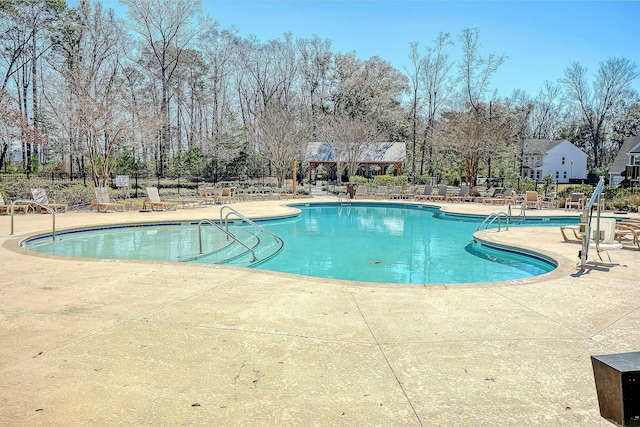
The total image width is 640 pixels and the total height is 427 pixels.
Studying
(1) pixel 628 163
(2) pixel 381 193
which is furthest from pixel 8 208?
(1) pixel 628 163

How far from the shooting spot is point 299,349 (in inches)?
129

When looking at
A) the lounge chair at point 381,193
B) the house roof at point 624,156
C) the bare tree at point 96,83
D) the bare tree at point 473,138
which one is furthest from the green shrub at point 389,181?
the house roof at point 624,156

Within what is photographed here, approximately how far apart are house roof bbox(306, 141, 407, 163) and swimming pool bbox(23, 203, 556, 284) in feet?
73.5

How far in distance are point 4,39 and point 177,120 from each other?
1579cm

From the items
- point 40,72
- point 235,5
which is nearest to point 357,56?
point 235,5

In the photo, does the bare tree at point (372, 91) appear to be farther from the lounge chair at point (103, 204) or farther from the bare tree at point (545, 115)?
Result: the lounge chair at point (103, 204)

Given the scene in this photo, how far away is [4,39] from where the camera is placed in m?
26.7

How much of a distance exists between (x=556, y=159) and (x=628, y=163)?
1360 centimetres

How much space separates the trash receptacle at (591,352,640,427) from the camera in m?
0.90

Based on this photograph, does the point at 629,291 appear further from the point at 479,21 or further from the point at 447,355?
the point at 479,21

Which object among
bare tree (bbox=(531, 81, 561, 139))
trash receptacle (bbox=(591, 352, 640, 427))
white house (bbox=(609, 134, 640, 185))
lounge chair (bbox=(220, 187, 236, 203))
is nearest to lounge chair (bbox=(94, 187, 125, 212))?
lounge chair (bbox=(220, 187, 236, 203))

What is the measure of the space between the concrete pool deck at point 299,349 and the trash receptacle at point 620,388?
1517 millimetres

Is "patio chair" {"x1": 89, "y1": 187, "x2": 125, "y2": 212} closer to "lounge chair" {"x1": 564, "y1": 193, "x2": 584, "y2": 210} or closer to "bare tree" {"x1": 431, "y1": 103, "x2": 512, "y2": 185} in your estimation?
"lounge chair" {"x1": 564, "y1": 193, "x2": 584, "y2": 210}

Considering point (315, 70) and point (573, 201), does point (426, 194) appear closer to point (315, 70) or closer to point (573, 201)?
point (573, 201)
